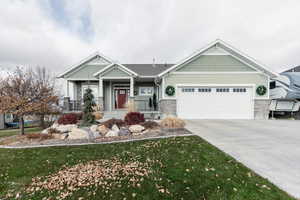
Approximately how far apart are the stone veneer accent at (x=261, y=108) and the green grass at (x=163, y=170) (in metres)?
9.09

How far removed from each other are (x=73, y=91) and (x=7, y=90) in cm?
665

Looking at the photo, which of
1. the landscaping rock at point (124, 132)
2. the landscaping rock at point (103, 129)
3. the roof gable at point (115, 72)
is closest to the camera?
the landscaping rock at point (124, 132)

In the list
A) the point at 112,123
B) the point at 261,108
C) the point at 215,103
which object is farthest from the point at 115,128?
the point at 261,108

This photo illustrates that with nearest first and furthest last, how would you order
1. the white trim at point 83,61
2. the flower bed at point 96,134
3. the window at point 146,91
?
the flower bed at point 96,134, the white trim at point 83,61, the window at point 146,91

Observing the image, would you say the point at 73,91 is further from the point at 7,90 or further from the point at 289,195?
the point at 289,195

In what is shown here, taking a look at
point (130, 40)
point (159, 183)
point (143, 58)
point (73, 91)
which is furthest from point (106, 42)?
point (159, 183)

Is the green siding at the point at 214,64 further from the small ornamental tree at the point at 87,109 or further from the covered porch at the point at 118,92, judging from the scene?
the small ornamental tree at the point at 87,109

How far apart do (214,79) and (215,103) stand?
1983 mm

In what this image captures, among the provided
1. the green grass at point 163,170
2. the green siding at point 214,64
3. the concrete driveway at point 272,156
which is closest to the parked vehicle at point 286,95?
the green siding at point 214,64

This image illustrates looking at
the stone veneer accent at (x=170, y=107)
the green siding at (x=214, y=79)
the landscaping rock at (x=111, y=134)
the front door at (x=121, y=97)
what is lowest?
the landscaping rock at (x=111, y=134)

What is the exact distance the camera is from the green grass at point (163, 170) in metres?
2.46

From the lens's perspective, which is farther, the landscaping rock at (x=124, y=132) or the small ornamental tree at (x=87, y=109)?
the small ornamental tree at (x=87, y=109)

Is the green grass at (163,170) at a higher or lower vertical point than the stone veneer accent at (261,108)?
lower

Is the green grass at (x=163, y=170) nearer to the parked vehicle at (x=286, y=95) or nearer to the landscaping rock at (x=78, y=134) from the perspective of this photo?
the landscaping rock at (x=78, y=134)
